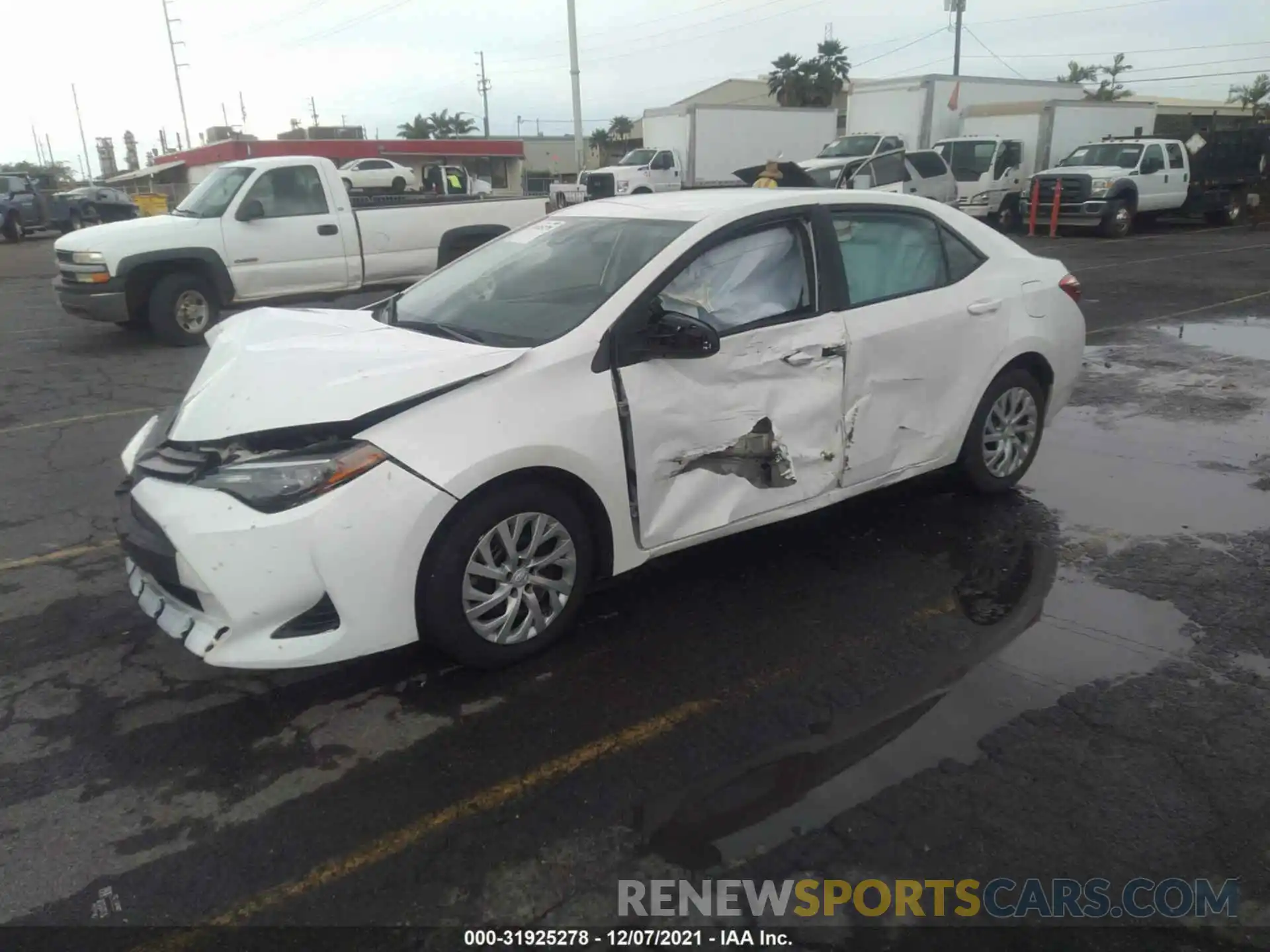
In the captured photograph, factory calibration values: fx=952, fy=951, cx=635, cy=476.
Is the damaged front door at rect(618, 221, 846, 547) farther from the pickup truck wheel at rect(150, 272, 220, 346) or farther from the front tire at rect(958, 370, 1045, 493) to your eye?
the pickup truck wheel at rect(150, 272, 220, 346)

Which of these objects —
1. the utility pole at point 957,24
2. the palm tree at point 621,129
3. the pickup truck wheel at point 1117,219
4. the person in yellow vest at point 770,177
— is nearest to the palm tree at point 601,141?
the palm tree at point 621,129

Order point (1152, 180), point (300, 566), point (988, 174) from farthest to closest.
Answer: point (988, 174)
point (1152, 180)
point (300, 566)

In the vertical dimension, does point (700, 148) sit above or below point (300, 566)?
above

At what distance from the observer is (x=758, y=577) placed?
4.44 m

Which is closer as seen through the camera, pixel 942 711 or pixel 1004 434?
pixel 942 711

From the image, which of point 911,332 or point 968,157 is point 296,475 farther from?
point 968,157

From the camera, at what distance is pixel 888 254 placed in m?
4.66

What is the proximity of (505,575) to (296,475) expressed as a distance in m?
0.81

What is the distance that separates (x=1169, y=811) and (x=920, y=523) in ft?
7.60

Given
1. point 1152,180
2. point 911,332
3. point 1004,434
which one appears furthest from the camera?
point 1152,180

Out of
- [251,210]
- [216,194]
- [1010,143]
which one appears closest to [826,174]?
[1010,143]

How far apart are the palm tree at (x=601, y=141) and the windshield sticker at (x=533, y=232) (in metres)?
72.4

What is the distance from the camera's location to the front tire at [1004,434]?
506 cm

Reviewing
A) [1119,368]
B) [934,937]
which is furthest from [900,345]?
[1119,368]
